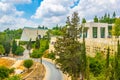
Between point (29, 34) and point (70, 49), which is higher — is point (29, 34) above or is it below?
below

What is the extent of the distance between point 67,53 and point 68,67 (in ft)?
6.56

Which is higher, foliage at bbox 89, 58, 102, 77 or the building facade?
the building facade

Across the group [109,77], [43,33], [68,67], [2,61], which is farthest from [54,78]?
[43,33]

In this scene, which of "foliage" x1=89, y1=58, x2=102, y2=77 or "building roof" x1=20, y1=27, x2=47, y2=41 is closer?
"foliage" x1=89, y1=58, x2=102, y2=77

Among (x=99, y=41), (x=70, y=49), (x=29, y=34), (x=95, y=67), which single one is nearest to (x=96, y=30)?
(x=99, y=41)

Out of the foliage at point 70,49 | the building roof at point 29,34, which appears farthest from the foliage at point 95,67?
the building roof at point 29,34

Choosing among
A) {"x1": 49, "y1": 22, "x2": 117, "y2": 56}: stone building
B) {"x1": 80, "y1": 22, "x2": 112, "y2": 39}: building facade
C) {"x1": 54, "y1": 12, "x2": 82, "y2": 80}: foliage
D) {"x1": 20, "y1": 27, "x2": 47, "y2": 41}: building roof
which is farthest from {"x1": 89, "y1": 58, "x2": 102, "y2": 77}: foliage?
{"x1": 20, "y1": 27, "x2": 47, "y2": 41}: building roof

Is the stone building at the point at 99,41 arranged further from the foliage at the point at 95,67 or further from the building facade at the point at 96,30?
the foliage at the point at 95,67

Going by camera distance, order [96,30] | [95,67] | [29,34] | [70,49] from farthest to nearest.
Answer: [29,34] < [96,30] < [95,67] < [70,49]

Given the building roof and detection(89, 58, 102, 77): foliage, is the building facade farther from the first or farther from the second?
the building roof

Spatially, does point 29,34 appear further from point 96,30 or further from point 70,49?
point 70,49

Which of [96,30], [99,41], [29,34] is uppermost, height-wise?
[96,30]

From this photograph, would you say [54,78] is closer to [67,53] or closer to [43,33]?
[67,53]

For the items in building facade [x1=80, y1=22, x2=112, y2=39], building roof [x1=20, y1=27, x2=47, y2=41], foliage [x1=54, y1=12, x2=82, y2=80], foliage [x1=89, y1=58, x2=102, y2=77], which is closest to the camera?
foliage [x1=54, y1=12, x2=82, y2=80]
